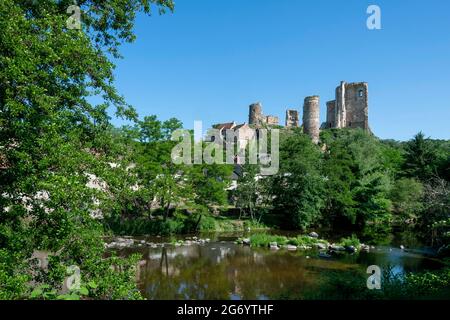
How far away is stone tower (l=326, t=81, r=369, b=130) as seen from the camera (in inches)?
2731

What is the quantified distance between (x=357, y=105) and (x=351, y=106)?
113 cm

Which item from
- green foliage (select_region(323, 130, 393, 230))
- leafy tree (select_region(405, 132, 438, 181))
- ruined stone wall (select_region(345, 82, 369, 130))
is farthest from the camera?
ruined stone wall (select_region(345, 82, 369, 130))

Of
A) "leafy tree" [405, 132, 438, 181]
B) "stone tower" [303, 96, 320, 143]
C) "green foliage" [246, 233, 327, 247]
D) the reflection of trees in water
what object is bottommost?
Result: the reflection of trees in water

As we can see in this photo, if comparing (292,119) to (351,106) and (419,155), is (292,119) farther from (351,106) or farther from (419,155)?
(419,155)

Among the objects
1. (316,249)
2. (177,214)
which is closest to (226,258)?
(316,249)

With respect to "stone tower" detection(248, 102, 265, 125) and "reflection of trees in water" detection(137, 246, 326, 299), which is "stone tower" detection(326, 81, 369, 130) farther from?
"reflection of trees in water" detection(137, 246, 326, 299)

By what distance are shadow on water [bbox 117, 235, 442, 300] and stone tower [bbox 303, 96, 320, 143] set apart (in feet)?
143

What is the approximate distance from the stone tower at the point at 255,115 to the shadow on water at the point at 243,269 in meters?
56.3

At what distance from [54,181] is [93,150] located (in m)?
3.04

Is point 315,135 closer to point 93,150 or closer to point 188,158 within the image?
point 188,158

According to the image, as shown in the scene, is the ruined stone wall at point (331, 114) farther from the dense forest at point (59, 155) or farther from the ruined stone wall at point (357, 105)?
the dense forest at point (59, 155)

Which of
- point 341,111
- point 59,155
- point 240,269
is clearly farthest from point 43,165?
point 341,111

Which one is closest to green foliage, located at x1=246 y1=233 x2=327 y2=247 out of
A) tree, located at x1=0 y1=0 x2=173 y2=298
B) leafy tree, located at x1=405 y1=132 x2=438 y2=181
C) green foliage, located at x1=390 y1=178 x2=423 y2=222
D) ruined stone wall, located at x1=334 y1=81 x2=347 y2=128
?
green foliage, located at x1=390 y1=178 x2=423 y2=222

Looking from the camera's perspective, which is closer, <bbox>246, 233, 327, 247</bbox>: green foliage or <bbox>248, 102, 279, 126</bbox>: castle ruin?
<bbox>246, 233, 327, 247</bbox>: green foliage
